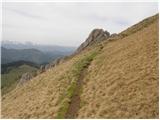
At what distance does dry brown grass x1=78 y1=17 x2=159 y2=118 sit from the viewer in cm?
2794

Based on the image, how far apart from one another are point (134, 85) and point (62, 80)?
49.6ft

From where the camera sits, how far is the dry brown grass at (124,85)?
27.9 m

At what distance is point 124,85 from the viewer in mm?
34531

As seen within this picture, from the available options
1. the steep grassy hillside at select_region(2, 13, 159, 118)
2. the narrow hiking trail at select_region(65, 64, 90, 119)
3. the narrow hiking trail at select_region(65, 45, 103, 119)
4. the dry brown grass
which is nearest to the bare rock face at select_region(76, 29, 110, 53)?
the dry brown grass

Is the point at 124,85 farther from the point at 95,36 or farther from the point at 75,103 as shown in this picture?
the point at 95,36

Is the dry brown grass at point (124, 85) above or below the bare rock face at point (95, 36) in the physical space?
below

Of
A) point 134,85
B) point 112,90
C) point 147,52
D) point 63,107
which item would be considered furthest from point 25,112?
point 147,52

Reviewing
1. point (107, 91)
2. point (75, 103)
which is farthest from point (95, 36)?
point (75, 103)

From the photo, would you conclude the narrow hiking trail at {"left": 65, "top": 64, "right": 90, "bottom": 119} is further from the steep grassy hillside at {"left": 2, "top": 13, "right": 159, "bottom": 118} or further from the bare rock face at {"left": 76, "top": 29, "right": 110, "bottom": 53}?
the bare rock face at {"left": 76, "top": 29, "right": 110, "bottom": 53}

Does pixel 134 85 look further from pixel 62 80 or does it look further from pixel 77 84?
pixel 62 80

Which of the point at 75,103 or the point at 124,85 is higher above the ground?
the point at 124,85

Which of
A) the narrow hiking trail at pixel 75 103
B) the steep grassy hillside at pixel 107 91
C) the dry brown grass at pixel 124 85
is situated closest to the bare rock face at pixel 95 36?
the dry brown grass at pixel 124 85

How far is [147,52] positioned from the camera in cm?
4538

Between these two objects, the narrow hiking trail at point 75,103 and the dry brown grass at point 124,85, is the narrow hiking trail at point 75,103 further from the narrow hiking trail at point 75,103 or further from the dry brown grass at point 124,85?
the dry brown grass at point 124,85
